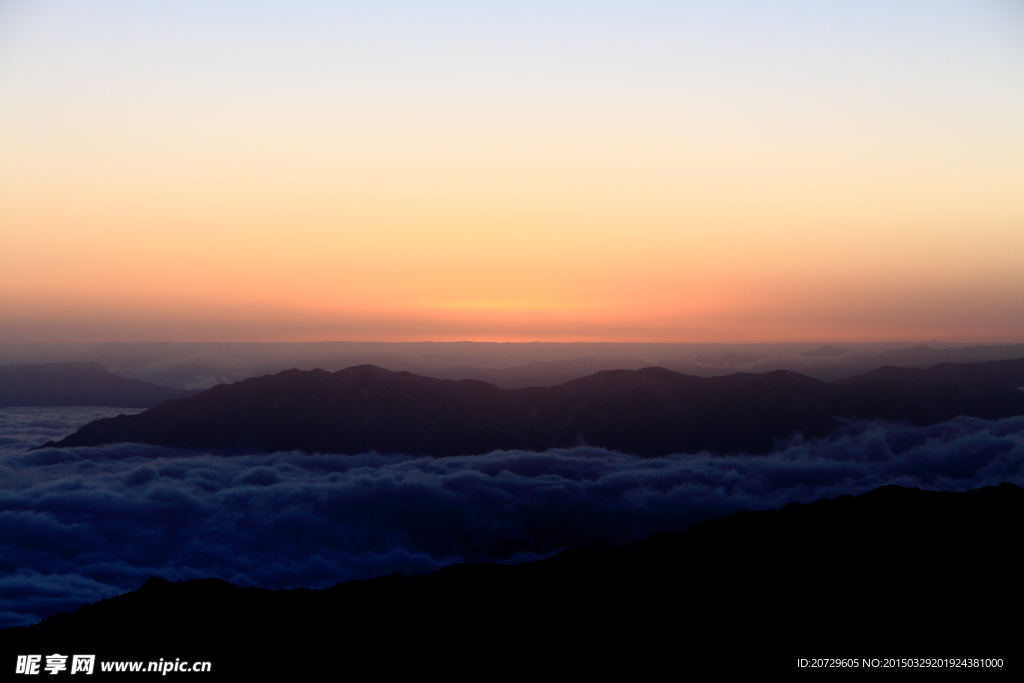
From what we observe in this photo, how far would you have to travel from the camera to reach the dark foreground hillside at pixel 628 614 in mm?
49750

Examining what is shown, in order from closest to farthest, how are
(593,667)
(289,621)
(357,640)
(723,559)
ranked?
(593,667), (357,640), (289,621), (723,559)

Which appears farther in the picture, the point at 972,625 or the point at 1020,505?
the point at 1020,505

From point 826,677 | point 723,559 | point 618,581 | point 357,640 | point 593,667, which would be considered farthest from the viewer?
point 723,559

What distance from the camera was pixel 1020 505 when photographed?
3169 inches

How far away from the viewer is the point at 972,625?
51188mm

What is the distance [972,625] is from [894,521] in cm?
3165

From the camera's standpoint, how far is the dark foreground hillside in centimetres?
4975

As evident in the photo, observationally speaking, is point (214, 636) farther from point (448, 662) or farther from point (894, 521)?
point (894, 521)

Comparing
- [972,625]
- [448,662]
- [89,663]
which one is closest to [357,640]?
[448,662]

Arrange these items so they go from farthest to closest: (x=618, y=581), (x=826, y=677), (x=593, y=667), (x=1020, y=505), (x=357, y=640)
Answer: (x=1020, y=505), (x=618, y=581), (x=357, y=640), (x=593, y=667), (x=826, y=677)

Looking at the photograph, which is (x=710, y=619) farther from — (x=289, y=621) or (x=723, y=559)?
(x=289, y=621)

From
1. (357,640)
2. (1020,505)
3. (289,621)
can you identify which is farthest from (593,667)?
(1020,505)

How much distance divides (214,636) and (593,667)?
27071 mm

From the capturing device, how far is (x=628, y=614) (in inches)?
2290
